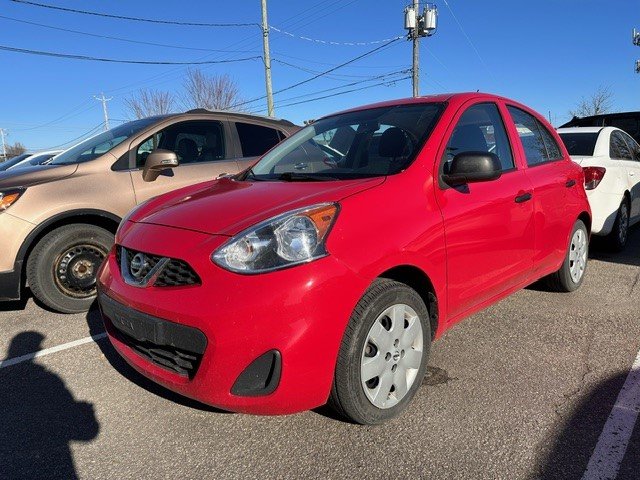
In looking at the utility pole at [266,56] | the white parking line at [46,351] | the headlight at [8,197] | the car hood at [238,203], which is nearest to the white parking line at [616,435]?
the car hood at [238,203]

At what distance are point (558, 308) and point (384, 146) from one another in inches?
86.4

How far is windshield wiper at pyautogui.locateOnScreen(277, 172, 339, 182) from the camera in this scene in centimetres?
281

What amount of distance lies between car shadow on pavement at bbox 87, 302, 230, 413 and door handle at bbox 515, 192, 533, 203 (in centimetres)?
229

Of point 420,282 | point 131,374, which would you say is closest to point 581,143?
point 420,282

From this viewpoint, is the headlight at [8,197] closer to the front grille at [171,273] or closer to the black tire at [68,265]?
the black tire at [68,265]

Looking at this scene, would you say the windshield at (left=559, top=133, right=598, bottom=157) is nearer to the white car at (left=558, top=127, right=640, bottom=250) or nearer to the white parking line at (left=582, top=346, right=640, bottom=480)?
the white car at (left=558, top=127, right=640, bottom=250)

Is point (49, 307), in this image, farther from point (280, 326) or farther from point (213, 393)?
point (280, 326)

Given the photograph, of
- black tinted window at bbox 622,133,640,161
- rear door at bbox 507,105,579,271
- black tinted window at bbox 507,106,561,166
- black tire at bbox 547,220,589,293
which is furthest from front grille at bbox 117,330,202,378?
black tinted window at bbox 622,133,640,161

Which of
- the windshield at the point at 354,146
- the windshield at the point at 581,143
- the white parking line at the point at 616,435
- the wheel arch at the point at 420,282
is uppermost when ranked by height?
the windshield at the point at 354,146

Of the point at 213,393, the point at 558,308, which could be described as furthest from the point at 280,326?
the point at 558,308

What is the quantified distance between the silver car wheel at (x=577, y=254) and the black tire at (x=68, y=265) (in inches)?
160

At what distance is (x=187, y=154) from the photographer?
16.3 ft

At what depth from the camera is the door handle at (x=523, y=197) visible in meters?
3.25

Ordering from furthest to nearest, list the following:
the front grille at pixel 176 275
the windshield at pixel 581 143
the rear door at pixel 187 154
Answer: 1. the windshield at pixel 581 143
2. the rear door at pixel 187 154
3. the front grille at pixel 176 275
